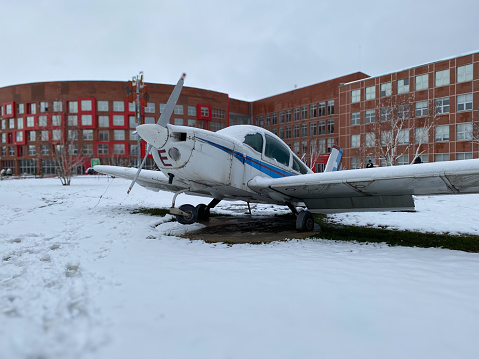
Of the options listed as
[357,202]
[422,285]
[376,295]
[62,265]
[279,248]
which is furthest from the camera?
[357,202]

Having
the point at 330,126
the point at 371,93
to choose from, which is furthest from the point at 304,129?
the point at 371,93

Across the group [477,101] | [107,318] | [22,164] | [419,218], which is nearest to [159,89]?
[22,164]

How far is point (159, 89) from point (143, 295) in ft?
192

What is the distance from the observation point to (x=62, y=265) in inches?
131

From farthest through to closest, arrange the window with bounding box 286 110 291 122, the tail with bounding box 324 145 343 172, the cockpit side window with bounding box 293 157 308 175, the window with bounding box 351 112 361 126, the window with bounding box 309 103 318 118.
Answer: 1. the window with bounding box 286 110 291 122
2. the window with bounding box 309 103 318 118
3. the window with bounding box 351 112 361 126
4. the tail with bounding box 324 145 343 172
5. the cockpit side window with bounding box 293 157 308 175

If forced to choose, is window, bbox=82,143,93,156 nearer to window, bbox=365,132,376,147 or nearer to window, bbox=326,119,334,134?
window, bbox=326,119,334,134

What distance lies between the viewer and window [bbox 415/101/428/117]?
33719 millimetres

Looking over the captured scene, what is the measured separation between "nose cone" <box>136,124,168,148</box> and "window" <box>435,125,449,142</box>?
122 ft

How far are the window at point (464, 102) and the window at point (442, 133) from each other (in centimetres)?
239

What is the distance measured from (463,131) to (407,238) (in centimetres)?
3413

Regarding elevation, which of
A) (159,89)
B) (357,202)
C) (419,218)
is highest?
(159,89)

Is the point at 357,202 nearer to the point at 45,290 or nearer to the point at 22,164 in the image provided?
the point at 45,290

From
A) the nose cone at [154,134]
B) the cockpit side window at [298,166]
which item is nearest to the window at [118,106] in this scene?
the cockpit side window at [298,166]

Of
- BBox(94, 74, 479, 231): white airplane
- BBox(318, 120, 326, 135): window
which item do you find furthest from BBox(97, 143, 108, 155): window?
BBox(94, 74, 479, 231): white airplane
